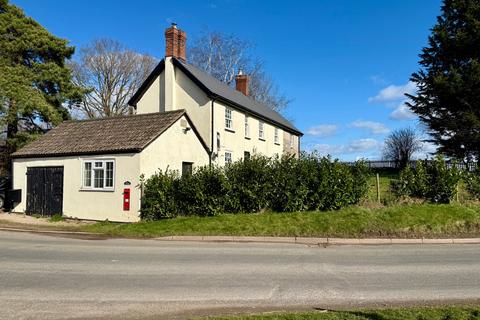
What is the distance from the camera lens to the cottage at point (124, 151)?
17938mm

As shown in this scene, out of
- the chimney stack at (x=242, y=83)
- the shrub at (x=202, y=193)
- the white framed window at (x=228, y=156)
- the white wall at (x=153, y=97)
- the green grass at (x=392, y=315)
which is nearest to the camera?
the green grass at (x=392, y=315)

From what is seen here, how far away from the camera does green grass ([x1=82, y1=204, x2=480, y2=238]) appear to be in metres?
13.8

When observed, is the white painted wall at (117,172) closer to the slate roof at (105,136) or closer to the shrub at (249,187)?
the slate roof at (105,136)

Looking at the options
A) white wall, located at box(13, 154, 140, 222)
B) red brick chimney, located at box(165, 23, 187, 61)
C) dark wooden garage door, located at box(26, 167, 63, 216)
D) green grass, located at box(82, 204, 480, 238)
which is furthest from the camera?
red brick chimney, located at box(165, 23, 187, 61)

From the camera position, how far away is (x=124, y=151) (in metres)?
17.9

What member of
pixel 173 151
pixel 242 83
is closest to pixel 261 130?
pixel 242 83

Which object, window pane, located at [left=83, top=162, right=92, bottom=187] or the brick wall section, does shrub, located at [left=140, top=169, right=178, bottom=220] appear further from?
the brick wall section

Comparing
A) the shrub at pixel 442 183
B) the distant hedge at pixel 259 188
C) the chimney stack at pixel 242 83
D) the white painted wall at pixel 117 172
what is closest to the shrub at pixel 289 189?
the distant hedge at pixel 259 188

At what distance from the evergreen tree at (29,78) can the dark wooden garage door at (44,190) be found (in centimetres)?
764

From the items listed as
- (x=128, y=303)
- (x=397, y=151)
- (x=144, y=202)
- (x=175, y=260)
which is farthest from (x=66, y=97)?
(x=397, y=151)

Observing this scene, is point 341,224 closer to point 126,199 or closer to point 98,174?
point 126,199

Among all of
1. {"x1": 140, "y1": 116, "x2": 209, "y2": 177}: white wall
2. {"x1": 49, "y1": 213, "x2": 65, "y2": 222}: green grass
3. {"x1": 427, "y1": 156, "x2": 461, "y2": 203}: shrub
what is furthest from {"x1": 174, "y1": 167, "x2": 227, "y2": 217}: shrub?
{"x1": 427, "y1": 156, "x2": 461, "y2": 203}: shrub

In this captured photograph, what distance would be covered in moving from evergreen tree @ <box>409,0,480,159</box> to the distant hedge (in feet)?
55.2

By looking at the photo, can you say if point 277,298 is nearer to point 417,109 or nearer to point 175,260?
point 175,260
